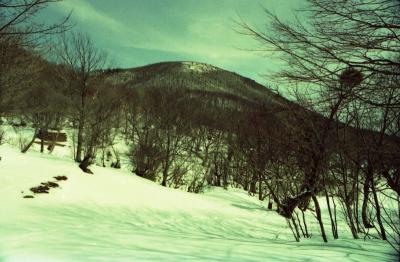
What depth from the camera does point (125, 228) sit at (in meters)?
7.86

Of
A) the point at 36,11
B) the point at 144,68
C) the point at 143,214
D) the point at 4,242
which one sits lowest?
the point at 143,214

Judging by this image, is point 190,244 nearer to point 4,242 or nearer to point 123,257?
point 123,257

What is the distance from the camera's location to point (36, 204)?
11.2m

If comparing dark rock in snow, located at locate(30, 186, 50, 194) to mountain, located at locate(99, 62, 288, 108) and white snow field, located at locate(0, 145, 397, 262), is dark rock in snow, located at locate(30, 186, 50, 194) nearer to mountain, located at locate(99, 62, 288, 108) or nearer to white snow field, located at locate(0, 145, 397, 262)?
white snow field, located at locate(0, 145, 397, 262)

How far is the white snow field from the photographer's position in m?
4.54

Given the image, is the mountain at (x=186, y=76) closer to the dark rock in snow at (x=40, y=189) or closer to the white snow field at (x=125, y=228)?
the white snow field at (x=125, y=228)

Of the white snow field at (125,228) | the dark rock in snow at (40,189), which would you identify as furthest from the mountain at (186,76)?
the dark rock in snow at (40,189)

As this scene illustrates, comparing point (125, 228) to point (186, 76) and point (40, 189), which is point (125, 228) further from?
point (186, 76)

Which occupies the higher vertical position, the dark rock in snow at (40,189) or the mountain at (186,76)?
the mountain at (186,76)

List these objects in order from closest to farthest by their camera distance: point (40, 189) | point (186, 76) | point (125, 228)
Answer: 1. point (125, 228)
2. point (40, 189)
3. point (186, 76)

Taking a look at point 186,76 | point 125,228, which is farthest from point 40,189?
point 186,76

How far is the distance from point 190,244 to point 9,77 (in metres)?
17.4

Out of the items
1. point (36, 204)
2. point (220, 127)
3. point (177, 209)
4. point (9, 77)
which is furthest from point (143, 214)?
point (220, 127)

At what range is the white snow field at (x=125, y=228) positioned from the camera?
14.9 feet
